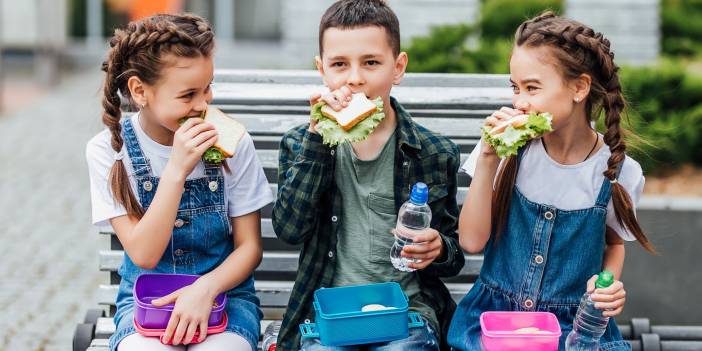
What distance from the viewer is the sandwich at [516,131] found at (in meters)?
3.36

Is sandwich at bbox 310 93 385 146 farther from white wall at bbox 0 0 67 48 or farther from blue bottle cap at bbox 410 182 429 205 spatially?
white wall at bbox 0 0 67 48

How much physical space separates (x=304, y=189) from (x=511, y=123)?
0.81 metres

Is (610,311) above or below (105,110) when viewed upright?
below

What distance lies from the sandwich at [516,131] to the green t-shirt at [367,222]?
52 centimetres

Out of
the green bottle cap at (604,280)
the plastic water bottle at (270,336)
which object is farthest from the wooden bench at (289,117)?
the green bottle cap at (604,280)

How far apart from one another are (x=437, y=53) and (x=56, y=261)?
3381 mm

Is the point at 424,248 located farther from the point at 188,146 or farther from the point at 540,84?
the point at 188,146

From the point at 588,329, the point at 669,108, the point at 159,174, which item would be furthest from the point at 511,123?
the point at 669,108

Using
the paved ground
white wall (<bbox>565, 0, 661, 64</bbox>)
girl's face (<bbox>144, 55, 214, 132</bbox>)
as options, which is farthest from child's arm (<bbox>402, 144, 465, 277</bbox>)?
white wall (<bbox>565, 0, 661, 64</bbox>)

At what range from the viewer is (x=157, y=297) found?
11.8ft

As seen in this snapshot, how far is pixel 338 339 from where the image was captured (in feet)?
10.9

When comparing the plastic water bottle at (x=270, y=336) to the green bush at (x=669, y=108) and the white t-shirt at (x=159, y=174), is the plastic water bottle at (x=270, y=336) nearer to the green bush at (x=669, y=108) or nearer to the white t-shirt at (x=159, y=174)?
the white t-shirt at (x=159, y=174)

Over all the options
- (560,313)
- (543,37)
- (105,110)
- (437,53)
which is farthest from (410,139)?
(437,53)

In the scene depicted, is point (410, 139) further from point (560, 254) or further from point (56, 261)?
point (56, 261)
